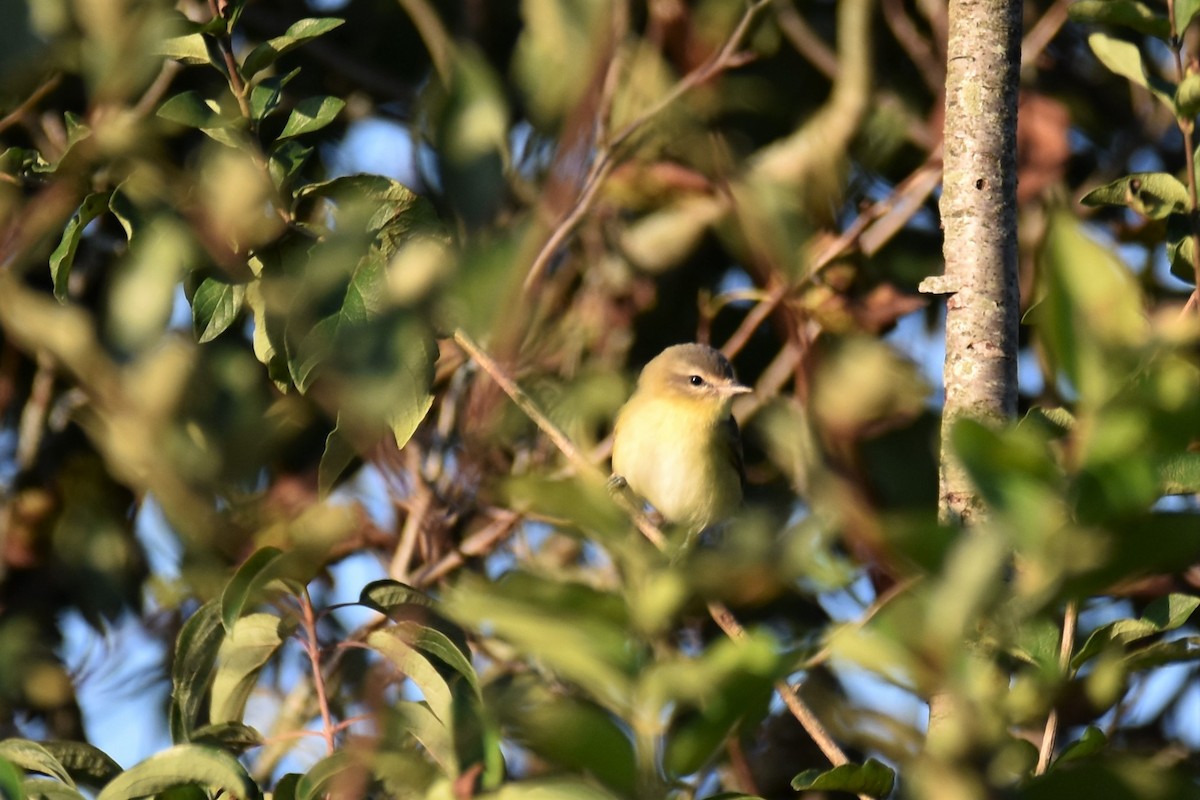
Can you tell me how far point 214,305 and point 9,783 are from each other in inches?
32.7

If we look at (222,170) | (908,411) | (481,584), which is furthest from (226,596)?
(908,411)

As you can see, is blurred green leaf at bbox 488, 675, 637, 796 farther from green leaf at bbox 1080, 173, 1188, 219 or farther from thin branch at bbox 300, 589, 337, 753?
green leaf at bbox 1080, 173, 1188, 219

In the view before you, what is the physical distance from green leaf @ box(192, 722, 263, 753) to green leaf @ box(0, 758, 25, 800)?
49cm

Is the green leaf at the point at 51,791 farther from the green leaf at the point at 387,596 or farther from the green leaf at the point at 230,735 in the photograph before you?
the green leaf at the point at 387,596

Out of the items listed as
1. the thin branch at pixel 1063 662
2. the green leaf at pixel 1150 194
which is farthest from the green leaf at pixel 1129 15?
the thin branch at pixel 1063 662

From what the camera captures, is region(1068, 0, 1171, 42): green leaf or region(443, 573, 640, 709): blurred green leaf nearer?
region(443, 573, 640, 709): blurred green leaf

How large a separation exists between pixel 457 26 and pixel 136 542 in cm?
208

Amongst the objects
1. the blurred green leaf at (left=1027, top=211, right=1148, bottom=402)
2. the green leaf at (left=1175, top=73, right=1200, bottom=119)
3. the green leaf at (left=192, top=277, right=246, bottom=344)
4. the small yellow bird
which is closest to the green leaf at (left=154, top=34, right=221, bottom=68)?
the green leaf at (left=192, top=277, right=246, bottom=344)

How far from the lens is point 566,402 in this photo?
11.3 feet

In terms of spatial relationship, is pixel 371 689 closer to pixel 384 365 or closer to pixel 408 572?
pixel 384 365

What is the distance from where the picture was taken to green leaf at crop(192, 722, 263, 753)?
2252 mm

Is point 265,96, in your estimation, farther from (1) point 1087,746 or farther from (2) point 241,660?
(1) point 1087,746

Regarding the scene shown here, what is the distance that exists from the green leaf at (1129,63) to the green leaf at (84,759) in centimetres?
211

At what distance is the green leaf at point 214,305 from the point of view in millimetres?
2271
